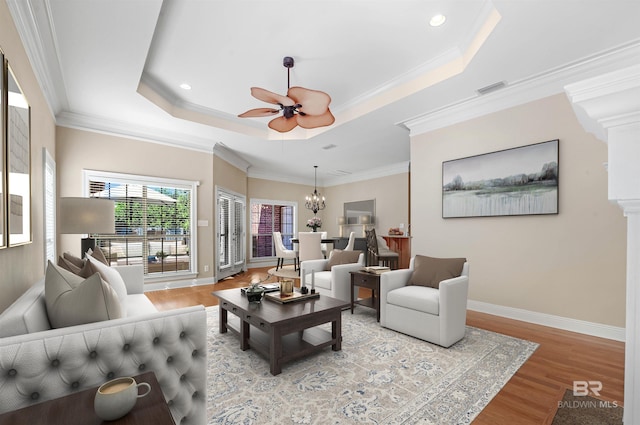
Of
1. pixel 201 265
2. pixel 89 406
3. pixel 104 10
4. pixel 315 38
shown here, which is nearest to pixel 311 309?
pixel 89 406

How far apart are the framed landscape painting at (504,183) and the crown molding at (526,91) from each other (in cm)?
58

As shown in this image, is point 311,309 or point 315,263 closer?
point 311,309

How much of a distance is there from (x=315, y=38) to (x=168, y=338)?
2.82 meters

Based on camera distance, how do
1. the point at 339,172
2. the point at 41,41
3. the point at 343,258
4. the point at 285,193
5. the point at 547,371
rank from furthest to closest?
the point at 285,193, the point at 339,172, the point at 343,258, the point at 41,41, the point at 547,371

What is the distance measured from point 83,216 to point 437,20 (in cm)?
378

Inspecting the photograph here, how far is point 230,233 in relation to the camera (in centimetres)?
678

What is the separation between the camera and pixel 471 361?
8.01 feet

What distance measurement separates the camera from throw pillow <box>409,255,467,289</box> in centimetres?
308

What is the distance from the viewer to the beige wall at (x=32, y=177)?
175 cm

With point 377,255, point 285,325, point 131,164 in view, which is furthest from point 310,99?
point 131,164

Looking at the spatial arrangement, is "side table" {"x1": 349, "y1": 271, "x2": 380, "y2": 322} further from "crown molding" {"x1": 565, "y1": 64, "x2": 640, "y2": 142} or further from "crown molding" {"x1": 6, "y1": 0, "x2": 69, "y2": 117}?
"crown molding" {"x1": 6, "y1": 0, "x2": 69, "y2": 117}

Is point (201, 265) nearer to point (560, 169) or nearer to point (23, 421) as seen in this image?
point (23, 421)

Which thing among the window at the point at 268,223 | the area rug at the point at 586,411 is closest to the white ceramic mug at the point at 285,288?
the area rug at the point at 586,411

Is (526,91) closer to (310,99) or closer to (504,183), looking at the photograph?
(504,183)
